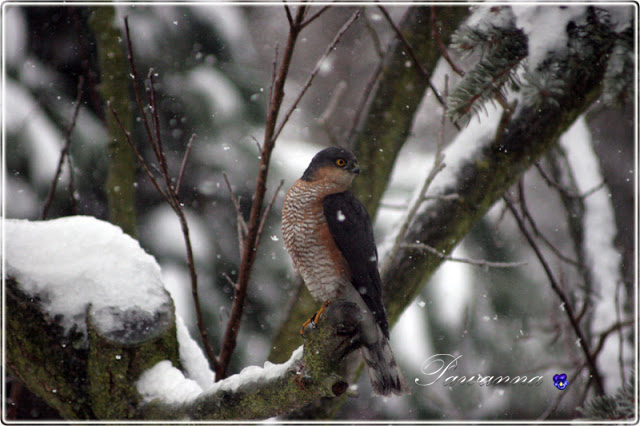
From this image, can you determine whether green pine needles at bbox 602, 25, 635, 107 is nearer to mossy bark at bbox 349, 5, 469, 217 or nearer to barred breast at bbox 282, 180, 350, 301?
barred breast at bbox 282, 180, 350, 301

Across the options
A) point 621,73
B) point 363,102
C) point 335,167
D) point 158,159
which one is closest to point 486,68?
point 621,73

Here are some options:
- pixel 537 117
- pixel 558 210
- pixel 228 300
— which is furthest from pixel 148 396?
pixel 558 210

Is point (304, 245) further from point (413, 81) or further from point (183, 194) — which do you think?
point (183, 194)

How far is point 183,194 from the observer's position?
11.9ft

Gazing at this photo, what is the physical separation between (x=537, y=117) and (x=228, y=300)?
2.28m

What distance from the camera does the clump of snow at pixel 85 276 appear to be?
6.06 feet

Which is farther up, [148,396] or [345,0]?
[345,0]

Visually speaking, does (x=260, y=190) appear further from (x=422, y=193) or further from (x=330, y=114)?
(x=330, y=114)

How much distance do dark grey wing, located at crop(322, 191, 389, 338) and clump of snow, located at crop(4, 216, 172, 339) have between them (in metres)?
0.72

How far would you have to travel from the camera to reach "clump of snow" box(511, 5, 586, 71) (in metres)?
1.62

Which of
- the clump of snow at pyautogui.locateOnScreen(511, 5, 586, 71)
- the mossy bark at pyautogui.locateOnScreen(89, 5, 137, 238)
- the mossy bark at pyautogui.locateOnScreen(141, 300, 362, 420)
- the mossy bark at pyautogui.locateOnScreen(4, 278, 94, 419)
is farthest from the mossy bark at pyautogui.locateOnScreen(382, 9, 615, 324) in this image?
the mossy bark at pyautogui.locateOnScreen(89, 5, 137, 238)

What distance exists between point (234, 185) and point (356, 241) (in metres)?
2.00

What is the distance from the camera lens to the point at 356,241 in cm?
183

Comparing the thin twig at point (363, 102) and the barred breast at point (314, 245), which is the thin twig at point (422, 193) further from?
the thin twig at point (363, 102)
